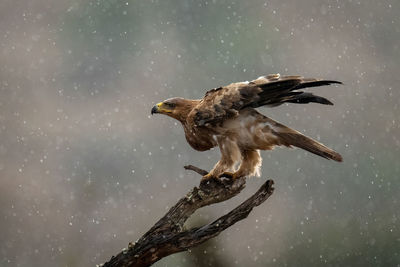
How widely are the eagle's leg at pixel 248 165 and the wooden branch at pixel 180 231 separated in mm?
235

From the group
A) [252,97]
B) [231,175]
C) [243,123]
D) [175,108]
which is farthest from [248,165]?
[175,108]

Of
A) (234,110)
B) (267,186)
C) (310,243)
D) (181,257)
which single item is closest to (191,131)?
(234,110)

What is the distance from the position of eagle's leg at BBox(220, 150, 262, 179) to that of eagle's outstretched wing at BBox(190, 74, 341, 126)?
1.21 feet

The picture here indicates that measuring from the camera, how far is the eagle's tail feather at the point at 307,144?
3.65 meters

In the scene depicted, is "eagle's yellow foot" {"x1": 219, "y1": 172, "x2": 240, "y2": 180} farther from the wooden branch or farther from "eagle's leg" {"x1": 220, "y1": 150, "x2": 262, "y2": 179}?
the wooden branch

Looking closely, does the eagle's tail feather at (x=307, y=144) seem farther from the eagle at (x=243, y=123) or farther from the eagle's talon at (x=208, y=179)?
the eagle's talon at (x=208, y=179)

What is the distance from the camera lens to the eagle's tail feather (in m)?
3.65

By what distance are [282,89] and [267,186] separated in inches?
29.4

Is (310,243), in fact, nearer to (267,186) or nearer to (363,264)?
(363,264)

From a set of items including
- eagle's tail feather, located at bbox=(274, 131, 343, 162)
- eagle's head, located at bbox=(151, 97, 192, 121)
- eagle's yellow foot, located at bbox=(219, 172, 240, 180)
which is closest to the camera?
eagle's tail feather, located at bbox=(274, 131, 343, 162)

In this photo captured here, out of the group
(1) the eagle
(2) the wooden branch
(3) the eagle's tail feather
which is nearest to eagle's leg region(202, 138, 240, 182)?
(1) the eagle

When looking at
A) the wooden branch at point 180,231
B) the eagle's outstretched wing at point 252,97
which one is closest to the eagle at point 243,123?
the eagle's outstretched wing at point 252,97

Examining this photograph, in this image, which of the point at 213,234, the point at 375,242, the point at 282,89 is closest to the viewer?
the point at 213,234

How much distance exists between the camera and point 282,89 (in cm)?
391
